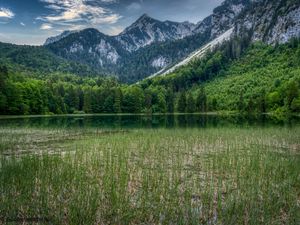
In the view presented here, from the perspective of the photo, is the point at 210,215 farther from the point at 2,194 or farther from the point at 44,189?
the point at 2,194

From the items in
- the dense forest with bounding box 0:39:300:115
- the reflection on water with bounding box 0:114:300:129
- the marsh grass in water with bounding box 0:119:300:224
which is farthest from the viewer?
the dense forest with bounding box 0:39:300:115

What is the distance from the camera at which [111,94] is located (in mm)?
127812

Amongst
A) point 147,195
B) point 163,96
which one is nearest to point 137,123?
point 147,195

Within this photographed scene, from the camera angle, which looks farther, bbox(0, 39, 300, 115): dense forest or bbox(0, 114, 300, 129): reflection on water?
bbox(0, 39, 300, 115): dense forest

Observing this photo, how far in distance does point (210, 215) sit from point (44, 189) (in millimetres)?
5119

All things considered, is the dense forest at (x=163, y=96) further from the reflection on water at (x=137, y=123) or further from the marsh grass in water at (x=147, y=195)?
the marsh grass in water at (x=147, y=195)

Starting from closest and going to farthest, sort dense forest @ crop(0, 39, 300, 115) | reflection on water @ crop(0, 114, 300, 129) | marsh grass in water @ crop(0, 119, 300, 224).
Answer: marsh grass in water @ crop(0, 119, 300, 224) < reflection on water @ crop(0, 114, 300, 129) < dense forest @ crop(0, 39, 300, 115)

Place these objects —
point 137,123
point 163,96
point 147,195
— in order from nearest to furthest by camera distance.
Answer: point 147,195, point 137,123, point 163,96

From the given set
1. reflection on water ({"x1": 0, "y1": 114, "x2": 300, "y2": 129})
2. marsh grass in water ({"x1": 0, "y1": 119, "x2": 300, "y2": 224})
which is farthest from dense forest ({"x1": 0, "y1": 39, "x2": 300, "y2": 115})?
marsh grass in water ({"x1": 0, "y1": 119, "x2": 300, "y2": 224})

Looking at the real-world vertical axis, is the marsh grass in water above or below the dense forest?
below

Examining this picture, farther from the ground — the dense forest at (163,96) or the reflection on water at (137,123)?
the dense forest at (163,96)

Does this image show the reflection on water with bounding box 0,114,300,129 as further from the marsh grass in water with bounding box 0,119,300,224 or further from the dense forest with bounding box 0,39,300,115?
the marsh grass in water with bounding box 0,119,300,224

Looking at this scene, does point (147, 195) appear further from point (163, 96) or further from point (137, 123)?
point (163, 96)

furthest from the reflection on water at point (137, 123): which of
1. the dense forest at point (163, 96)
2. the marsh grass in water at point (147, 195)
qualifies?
the marsh grass in water at point (147, 195)
